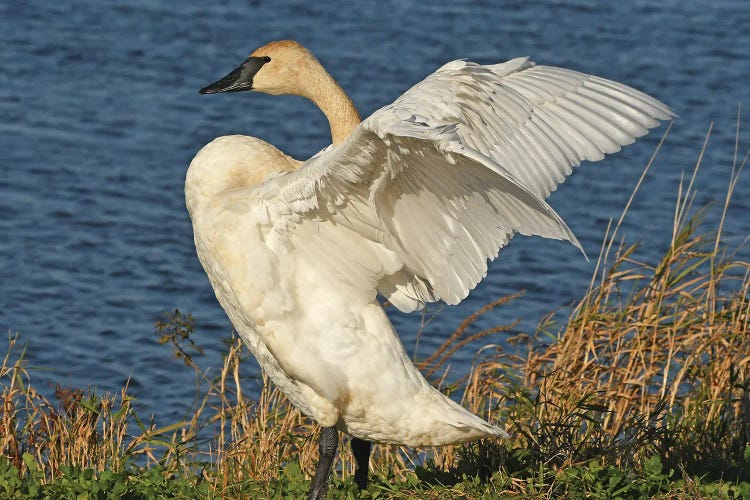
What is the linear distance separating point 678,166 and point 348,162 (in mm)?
8450

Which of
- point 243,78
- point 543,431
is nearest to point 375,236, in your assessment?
point 543,431

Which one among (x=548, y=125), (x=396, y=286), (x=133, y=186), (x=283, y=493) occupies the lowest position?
(x=133, y=186)

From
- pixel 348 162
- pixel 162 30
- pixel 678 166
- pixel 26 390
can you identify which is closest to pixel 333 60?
pixel 162 30

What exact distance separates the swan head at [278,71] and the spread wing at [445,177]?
3.39ft

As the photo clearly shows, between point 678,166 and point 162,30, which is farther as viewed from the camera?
point 162,30

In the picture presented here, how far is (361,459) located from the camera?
19.3ft

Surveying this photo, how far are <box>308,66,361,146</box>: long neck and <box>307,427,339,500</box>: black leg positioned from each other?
1.40m

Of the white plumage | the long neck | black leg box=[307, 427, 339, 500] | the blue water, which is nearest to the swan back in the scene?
the white plumage

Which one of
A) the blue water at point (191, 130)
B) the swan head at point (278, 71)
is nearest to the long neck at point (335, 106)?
the swan head at point (278, 71)

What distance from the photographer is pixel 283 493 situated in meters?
5.73

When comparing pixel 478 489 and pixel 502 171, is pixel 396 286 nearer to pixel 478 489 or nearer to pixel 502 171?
pixel 478 489

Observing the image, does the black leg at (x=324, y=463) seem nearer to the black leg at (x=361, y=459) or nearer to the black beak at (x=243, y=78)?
the black leg at (x=361, y=459)

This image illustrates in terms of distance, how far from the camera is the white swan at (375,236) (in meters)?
5.24

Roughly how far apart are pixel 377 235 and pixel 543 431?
4.32 ft
